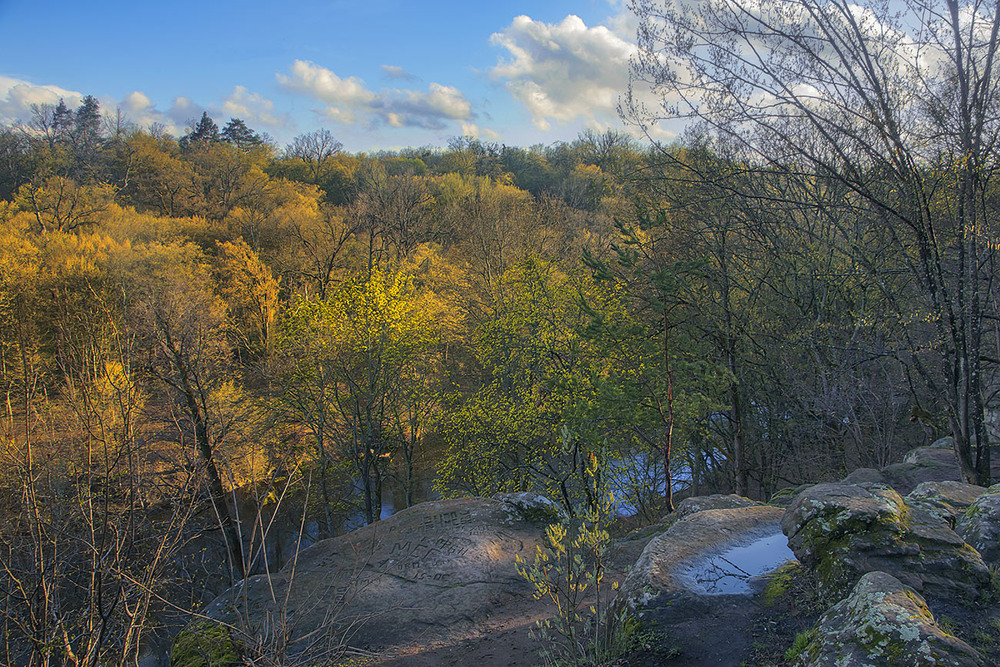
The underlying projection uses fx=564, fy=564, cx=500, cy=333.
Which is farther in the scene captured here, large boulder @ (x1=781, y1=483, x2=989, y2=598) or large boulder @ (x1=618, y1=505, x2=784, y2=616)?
large boulder @ (x1=618, y1=505, x2=784, y2=616)

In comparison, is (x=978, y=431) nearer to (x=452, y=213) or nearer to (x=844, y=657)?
(x=844, y=657)

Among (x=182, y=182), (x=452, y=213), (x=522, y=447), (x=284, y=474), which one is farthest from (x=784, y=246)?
(x=182, y=182)

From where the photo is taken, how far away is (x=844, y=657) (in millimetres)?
3215

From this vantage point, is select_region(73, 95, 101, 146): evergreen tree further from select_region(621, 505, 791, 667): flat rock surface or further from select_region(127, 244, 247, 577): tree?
select_region(621, 505, 791, 667): flat rock surface

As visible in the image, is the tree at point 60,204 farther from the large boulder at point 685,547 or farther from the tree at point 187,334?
the large boulder at point 685,547

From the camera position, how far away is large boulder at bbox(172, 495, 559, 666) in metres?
8.13

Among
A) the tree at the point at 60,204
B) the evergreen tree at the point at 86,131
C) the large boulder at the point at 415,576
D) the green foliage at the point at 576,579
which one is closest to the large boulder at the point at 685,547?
the green foliage at the point at 576,579

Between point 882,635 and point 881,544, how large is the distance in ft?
5.48

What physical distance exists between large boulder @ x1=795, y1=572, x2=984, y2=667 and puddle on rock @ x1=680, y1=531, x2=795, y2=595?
1.69 m

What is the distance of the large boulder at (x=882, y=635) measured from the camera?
299 centimetres

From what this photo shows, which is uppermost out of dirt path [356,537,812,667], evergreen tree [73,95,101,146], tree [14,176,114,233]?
evergreen tree [73,95,101,146]

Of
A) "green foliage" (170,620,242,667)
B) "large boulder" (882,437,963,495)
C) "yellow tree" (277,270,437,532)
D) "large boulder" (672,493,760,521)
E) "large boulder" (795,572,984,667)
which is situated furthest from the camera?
"yellow tree" (277,270,437,532)

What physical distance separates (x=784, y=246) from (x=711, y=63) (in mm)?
6707

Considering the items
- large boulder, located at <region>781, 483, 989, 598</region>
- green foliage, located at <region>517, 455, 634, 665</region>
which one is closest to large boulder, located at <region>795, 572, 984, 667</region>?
large boulder, located at <region>781, 483, 989, 598</region>
